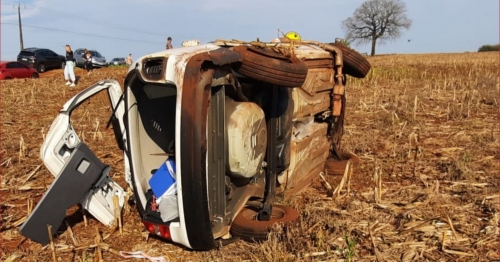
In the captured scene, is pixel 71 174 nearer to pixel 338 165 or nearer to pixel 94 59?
pixel 338 165

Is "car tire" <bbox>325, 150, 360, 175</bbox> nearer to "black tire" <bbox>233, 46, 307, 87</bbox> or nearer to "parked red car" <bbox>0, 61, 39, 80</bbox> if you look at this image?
"black tire" <bbox>233, 46, 307, 87</bbox>

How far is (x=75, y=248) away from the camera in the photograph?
3.48 m

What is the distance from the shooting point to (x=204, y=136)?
9.56ft

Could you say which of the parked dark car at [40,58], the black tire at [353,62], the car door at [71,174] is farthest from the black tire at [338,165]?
the parked dark car at [40,58]

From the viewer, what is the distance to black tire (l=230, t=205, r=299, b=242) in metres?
3.48

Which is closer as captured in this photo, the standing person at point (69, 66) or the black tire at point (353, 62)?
the black tire at point (353, 62)

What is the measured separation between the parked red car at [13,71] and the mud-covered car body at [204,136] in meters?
Answer: 21.6

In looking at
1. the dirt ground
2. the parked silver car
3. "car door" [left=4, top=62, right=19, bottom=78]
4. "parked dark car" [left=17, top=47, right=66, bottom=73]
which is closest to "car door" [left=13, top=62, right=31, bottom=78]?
"car door" [left=4, top=62, right=19, bottom=78]

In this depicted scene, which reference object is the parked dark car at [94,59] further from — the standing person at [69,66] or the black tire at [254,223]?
the black tire at [254,223]

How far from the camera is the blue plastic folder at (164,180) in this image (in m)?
3.45

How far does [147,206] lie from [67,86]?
13.2 metres

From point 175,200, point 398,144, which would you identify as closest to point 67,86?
point 398,144

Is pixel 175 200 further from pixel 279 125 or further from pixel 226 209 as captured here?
pixel 279 125

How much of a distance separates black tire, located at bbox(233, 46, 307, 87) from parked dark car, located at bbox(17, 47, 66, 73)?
2854 cm
